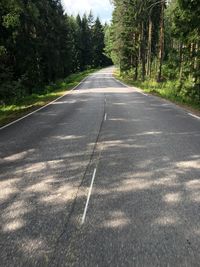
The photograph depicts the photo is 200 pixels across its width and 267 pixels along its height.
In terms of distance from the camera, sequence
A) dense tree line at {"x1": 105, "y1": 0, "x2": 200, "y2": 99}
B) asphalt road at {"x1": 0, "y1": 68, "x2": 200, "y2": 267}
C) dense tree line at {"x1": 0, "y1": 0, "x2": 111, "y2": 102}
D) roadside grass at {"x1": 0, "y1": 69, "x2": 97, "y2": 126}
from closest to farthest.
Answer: asphalt road at {"x1": 0, "y1": 68, "x2": 200, "y2": 267} < roadside grass at {"x1": 0, "y1": 69, "x2": 97, "y2": 126} < dense tree line at {"x1": 0, "y1": 0, "x2": 111, "y2": 102} < dense tree line at {"x1": 105, "y1": 0, "x2": 200, "y2": 99}

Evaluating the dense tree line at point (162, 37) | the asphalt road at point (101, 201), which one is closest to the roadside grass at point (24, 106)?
the asphalt road at point (101, 201)

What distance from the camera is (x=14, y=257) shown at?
12.1 ft

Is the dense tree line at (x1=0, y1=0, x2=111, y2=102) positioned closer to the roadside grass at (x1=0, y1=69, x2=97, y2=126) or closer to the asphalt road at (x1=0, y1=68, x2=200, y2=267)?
the roadside grass at (x1=0, y1=69, x2=97, y2=126)

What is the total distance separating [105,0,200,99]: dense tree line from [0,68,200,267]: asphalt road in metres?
12.5

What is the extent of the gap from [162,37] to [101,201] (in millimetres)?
30857

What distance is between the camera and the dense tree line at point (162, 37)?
67.7 feet

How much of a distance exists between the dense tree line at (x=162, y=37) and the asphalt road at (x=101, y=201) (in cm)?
1254

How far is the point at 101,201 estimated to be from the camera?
5.07 meters

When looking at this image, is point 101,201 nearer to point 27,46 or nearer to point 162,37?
point 27,46

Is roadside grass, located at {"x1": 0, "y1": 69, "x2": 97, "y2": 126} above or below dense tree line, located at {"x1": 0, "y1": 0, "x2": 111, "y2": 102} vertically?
below

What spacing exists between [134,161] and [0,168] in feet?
9.24

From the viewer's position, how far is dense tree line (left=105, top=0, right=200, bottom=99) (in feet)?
67.7

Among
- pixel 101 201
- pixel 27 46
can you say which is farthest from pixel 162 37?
pixel 101 201

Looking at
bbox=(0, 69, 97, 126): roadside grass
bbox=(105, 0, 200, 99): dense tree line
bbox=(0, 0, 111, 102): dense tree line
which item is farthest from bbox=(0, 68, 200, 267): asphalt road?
bbox=(105, 0, 200, 99): dense tree line
